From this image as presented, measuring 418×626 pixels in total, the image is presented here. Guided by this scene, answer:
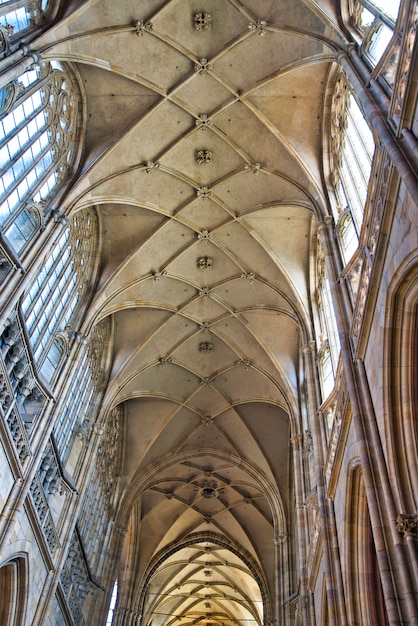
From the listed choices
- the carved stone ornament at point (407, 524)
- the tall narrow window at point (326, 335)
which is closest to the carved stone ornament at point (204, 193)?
the tall narrow window at point (326, 335)

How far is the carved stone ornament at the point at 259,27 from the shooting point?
1580cm

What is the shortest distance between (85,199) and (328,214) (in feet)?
22.6

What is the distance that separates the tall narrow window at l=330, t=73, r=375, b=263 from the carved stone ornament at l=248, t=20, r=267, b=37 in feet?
7.81

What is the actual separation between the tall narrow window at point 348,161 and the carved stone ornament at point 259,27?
7.81 ft

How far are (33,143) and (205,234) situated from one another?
23.7 ft

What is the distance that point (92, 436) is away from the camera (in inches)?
760

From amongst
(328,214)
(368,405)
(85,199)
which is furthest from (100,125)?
(368,405)

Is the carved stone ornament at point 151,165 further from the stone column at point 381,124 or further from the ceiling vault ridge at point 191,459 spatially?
the ceiling vault ridge at point 191,459

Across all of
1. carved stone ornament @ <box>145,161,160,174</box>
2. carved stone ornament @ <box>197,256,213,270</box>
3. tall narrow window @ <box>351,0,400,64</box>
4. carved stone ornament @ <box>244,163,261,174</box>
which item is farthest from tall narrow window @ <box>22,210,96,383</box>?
tall narrow window @ <box>351,0,400,64</box>

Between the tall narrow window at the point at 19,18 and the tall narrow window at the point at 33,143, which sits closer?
the tall narrow window at the point at 19,18

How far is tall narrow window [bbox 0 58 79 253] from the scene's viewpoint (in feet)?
43.3

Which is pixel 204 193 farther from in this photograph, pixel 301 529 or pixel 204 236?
pixel 301 529

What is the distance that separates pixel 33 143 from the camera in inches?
578

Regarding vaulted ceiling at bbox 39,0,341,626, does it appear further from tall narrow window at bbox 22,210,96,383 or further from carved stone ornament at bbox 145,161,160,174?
tall narrow window at bbox 22,210,96,383
